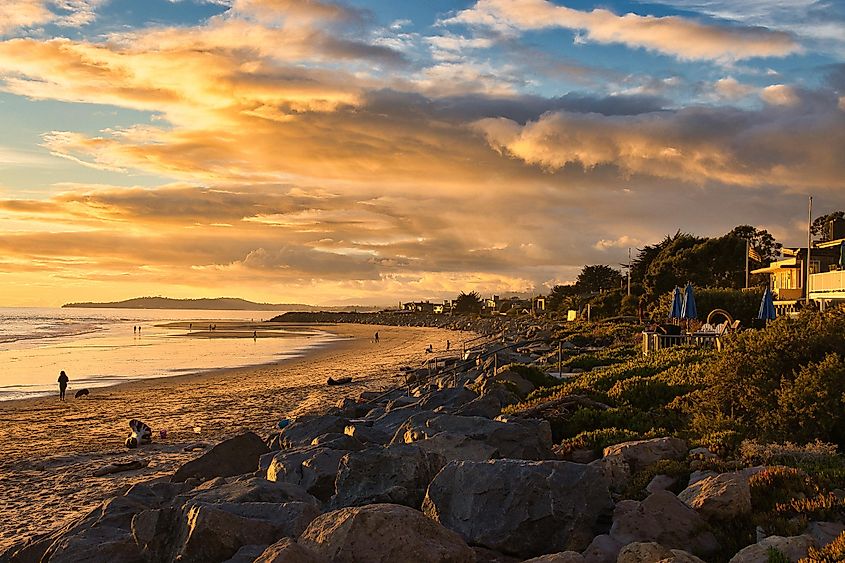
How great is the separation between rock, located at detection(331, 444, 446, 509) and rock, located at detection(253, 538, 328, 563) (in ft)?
8.31

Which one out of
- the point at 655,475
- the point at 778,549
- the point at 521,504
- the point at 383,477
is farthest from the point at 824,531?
the point at 383,477

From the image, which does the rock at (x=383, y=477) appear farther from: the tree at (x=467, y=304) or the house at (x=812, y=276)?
the tree at (x=467, y=304)

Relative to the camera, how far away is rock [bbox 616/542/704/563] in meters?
6.19

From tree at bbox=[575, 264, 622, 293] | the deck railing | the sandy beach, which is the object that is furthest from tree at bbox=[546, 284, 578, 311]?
the deck railing

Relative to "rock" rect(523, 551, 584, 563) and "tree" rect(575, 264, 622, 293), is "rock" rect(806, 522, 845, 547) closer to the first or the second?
"rock" rect(523, 551, 584, 563)

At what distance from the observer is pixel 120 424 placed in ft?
82.9

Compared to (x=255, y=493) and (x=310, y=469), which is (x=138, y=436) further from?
(x=255, y=493)

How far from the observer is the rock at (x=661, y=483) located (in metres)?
9.33

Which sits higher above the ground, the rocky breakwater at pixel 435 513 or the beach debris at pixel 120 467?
the rocky breakwater at pixel 435 513

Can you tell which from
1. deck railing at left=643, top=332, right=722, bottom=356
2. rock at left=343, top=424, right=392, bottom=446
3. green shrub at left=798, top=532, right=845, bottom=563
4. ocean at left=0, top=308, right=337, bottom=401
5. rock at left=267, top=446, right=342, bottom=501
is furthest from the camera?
ocean at left=0, top=308, right=337, bottom=401

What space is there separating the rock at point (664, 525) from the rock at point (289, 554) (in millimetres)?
3091

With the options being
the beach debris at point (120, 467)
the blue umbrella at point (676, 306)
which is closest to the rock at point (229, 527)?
the beach debris at point (120, 467)

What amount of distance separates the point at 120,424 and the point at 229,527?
1981cm

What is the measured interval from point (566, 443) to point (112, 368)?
4171cm
